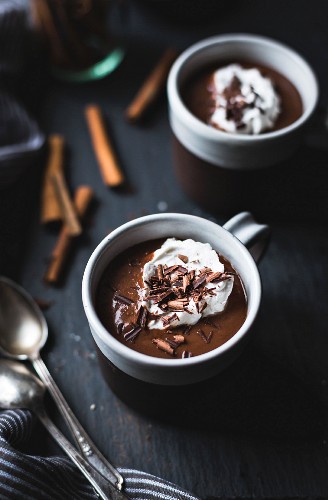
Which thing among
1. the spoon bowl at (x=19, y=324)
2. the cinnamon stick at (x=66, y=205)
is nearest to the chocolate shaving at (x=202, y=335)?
the spoon bowl at (x=19, y=324)

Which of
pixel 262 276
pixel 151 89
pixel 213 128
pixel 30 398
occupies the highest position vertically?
pixel 213 128

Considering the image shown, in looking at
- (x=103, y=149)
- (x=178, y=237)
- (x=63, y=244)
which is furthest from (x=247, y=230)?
(x=103, y=149)

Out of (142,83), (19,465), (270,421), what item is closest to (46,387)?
(19,465)

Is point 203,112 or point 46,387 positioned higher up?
point 203,112

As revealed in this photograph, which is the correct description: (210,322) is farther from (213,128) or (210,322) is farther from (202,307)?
(213,128)

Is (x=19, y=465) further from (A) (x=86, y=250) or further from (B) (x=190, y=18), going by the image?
(B) (x=190, y=18)

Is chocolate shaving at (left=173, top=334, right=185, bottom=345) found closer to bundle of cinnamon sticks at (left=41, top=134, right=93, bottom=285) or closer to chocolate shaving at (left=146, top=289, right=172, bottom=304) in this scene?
chocolate shaving at (left=146, top=289, right=172, bottom=304)
